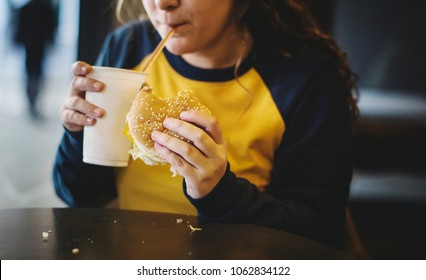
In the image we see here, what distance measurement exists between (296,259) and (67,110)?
571 millimetres

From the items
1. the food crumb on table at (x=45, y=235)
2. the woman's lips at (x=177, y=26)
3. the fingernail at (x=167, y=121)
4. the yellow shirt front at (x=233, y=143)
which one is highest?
the woman's lips at (x=177, y=26)

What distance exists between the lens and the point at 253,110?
127 cm

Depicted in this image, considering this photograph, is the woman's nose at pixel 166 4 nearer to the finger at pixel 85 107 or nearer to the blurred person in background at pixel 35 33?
the finger at pixel 85 107

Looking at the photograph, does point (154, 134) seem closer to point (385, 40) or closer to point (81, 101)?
point (81, 101)

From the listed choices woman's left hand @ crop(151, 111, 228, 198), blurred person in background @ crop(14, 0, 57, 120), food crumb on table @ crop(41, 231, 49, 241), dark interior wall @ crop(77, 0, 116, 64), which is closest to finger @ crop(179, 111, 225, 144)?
woman's left hand @ crop(151, 111, 228, 198)

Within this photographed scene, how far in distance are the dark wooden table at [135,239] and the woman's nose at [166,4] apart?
41 centimetres

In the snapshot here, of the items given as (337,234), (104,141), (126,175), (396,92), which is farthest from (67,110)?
(396,92)

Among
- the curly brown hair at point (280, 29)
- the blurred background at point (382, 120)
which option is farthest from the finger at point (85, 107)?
the blurred background at point (382, 120)

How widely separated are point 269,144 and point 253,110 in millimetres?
87

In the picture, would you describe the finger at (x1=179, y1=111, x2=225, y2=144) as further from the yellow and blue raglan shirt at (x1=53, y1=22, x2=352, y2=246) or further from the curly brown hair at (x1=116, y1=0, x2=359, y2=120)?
the curly brown hair at (x1=116, y1=0, x2=359, y2=120)

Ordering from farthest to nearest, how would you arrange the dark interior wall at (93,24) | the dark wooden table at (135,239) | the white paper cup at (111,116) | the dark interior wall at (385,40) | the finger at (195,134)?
the dark interior wall at (385,40)
the dark interior wall at (93,24)
the white paper cup at (111,116)
the finger at (195,134)
the dark wooden table at (135,239)

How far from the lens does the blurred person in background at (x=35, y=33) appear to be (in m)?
5.28

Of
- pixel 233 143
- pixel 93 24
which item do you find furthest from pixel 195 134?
pixel 93 24
